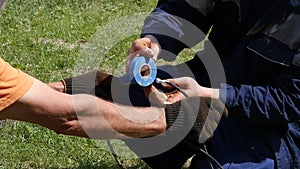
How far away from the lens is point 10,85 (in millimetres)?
2361

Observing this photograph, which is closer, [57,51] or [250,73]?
[250,73]

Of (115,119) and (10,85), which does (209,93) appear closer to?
(115,119)

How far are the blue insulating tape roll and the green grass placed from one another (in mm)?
1075

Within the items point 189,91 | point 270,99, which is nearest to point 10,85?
point 189,91

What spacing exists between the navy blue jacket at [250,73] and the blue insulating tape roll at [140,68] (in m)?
0.31

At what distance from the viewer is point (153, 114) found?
2.81 m

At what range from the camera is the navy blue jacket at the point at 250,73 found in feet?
9.22

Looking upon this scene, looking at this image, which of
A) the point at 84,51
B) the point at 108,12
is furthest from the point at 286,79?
the point at 108,12

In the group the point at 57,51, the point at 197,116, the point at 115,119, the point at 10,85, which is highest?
the point at 10,85

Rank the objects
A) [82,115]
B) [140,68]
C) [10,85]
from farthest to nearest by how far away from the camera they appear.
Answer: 1. [140,68]
2. [82,115]
3. [10,85]

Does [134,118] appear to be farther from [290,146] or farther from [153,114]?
[290,146]

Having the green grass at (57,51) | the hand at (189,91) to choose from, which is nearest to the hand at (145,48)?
the hand at (189,91)

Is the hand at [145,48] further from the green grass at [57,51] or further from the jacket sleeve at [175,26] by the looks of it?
the green grass at [57,51]

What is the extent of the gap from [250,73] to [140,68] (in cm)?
52
